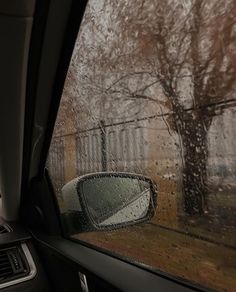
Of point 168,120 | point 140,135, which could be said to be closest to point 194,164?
point 168,120

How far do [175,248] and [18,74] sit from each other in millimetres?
1076

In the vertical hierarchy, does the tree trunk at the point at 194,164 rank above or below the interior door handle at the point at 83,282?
above

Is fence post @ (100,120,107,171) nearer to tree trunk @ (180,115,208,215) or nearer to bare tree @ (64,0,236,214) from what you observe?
bare tree @ (64,0,236,214)

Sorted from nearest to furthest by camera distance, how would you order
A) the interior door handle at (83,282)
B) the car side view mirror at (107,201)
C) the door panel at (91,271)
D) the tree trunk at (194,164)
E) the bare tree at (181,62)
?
1. the bare tree at (181,62)
2. the tree trunk at (194,164)
3. the door panel at (91,271)
4. the car side view mirror at (107,201)
5. the interior door handle at (83,282)

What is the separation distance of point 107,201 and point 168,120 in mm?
736

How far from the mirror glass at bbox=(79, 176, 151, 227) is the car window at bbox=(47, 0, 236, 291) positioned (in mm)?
14

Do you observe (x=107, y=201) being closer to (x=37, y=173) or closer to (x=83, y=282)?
(x=83, y=282)

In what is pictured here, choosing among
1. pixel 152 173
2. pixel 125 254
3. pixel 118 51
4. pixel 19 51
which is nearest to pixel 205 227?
pixel 152 173

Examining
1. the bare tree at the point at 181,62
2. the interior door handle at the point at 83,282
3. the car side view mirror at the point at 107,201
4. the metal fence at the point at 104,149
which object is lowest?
the interior door handle at the point at 83,282

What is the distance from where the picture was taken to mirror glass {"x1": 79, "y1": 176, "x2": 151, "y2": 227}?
5.78 ft

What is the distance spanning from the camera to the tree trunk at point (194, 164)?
1391 mm

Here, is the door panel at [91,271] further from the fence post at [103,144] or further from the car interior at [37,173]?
the fence post at [103,144]

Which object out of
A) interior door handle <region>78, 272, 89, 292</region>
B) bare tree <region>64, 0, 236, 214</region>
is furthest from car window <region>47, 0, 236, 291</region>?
interior door handle <region>78, 272, 89, 292</region>

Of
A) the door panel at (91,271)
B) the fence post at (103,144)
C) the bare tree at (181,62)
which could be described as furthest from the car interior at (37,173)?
the fence post at (103,144)
